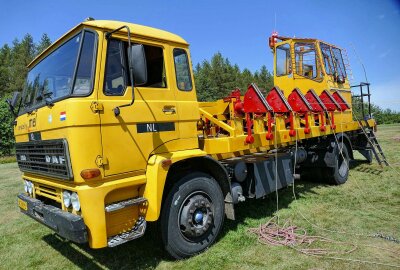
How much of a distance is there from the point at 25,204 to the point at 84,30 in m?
2.39

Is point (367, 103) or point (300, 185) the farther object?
point (367, 103)

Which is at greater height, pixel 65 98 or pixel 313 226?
pixel 65 98

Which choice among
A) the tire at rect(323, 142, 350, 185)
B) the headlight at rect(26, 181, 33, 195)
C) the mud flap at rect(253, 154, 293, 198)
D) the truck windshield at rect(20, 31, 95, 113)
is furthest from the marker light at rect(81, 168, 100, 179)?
the tire at rect(323, 142, 350, 185)

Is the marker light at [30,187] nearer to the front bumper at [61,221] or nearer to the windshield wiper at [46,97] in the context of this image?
the front bumper at [61,221]

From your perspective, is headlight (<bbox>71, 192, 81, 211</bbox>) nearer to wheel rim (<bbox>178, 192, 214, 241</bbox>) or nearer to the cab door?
the cab door

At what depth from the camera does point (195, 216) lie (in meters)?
4.17

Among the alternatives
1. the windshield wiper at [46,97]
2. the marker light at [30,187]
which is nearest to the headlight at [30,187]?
the marker light at [30,187]

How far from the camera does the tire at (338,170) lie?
7529mm

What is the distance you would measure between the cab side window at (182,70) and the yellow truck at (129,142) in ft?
0.04

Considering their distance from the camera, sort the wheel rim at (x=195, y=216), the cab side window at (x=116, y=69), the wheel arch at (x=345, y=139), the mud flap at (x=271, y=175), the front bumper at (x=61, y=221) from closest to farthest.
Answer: the front bumper at (x=61, y=221) → the cab side window at (x=116, y=69) → the wheel rim at (x=195, y=216) → the mud flap at (x=271, y=175) → the wheel arch at (x=345, y=139)

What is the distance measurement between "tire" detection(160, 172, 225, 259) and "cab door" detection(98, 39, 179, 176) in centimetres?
55

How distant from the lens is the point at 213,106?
5.57 m

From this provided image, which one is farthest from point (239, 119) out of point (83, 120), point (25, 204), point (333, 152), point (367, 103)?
→ point (367, 103)

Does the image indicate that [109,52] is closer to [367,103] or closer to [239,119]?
[239,119]
